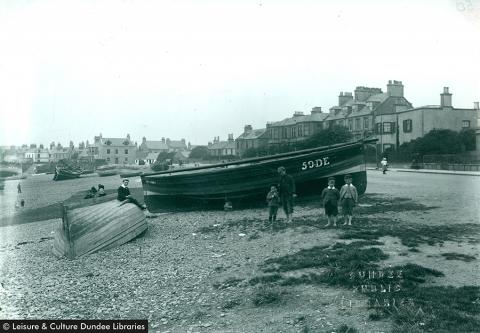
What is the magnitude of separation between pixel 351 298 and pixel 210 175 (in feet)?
33.9

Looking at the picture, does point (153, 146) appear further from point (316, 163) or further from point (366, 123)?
point (316, 163)

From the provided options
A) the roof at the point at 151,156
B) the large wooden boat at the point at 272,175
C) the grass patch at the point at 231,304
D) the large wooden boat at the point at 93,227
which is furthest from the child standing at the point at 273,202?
the roof at the point at 151,156

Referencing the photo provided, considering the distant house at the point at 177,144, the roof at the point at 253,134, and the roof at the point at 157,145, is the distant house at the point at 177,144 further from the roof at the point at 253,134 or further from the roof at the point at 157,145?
the roof at the point at 253,134

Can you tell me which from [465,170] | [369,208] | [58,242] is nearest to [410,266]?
[369,208]

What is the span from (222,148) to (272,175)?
3032 inches

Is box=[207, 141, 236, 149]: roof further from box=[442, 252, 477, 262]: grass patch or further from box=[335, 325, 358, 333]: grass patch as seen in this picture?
box=[335, 325, 358, 333]: grass patch

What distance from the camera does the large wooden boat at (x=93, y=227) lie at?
33.5 feet

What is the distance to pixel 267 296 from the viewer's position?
20.1ft

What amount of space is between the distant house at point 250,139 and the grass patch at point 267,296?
220ft

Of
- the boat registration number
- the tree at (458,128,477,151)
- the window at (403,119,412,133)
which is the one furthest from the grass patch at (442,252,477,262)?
the window at (403,119,412,133)

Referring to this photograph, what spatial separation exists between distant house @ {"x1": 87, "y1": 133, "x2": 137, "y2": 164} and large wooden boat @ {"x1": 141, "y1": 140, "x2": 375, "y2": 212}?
82.7 m

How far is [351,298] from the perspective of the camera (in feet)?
19.0

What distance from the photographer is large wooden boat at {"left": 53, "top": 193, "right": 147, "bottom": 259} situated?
10211 mm

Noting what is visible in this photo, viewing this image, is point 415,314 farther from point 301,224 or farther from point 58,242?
point 58,242
